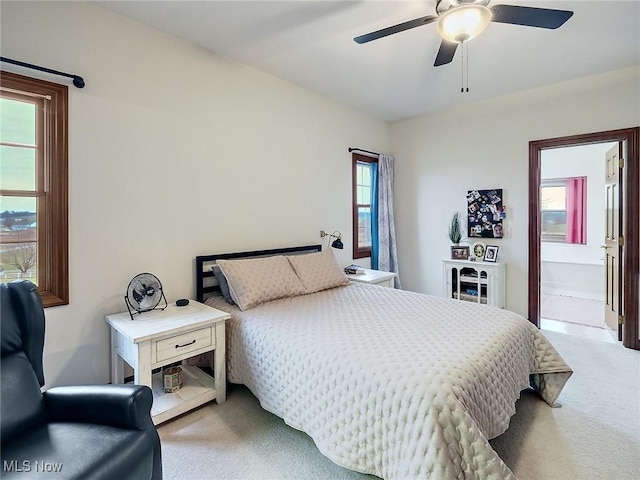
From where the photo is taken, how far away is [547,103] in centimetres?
359

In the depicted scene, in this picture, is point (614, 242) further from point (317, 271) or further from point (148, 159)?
point (148, 159)

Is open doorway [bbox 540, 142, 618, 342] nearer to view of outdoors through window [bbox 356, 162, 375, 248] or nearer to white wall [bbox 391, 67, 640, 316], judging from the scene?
white wall [bbox 391, 67, 640, 316]

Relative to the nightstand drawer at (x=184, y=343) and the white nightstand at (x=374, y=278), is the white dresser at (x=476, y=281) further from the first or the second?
the nightstand drawer at (x=184, y=343)

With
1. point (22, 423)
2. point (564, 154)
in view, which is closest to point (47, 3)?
point (22, 423)

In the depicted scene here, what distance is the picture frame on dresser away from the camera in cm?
396

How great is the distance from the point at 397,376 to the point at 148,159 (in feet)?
7.29

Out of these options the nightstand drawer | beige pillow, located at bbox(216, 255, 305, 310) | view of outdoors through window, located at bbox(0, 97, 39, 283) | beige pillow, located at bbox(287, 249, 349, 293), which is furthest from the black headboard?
view of outdoors through window, located at bbox(0, 97, 39, 283)

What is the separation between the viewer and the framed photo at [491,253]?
396cm

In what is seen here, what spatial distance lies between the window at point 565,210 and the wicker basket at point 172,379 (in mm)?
6226

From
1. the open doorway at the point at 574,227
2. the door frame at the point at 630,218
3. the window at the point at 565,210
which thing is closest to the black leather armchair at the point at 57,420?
the door frame at the point at 630,218

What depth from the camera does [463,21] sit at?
1.74m

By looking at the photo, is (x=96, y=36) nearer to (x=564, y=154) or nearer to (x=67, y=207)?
(x=67, y=207)

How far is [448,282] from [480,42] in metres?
2.65

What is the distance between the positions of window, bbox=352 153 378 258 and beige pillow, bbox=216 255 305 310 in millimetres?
1715
